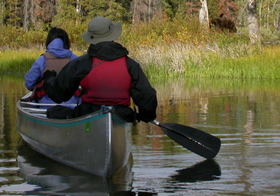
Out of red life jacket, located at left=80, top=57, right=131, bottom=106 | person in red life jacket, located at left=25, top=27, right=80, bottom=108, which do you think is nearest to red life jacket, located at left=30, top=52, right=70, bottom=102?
person in red life jacket, located at left=25, top=27, right=80, bottom=108

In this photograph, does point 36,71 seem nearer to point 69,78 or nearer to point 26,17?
point 69,78

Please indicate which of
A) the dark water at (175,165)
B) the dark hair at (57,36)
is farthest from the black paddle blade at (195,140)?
the dark hair at (57,36)

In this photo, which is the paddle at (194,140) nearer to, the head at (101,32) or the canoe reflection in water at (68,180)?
the canoe reflection in water at (68,180)

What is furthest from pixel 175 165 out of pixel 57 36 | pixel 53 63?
pixel 57 36

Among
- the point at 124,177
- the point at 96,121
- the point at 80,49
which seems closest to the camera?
the point at 96,121

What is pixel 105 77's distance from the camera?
644 centimetres

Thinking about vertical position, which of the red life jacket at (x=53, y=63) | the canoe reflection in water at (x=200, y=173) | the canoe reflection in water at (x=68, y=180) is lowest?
the canoe reflection in water at (x=68, y=180)

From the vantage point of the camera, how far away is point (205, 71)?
22.9m

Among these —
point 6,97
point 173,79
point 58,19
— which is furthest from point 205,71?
point 58,19

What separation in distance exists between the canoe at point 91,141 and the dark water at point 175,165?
0.50 ft

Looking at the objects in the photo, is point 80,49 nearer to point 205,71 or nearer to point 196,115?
point 205,71

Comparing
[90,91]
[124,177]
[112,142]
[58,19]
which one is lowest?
[124,177]

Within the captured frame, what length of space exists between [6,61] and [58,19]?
21.5 m

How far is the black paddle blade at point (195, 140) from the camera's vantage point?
25.3ft
